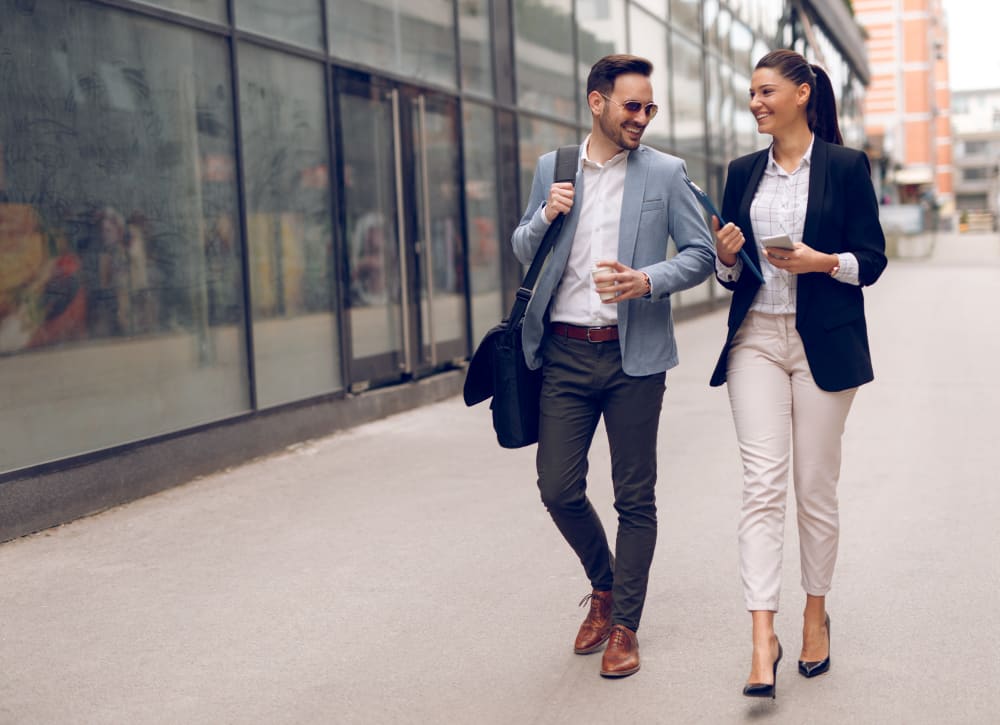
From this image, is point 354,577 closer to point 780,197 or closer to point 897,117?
point 780,197

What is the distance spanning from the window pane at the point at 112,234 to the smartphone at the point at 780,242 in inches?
168

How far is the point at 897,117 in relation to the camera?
322 ft

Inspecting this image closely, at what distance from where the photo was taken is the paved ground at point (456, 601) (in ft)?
13.1

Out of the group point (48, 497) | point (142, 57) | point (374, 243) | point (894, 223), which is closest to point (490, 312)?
point (374, 243)

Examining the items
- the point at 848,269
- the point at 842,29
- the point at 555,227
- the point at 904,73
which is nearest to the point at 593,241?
the point at 555,227

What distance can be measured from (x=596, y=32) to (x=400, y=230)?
7132 millimetres

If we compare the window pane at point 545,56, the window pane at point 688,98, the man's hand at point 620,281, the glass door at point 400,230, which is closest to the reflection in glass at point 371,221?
the glass door at point 400,230

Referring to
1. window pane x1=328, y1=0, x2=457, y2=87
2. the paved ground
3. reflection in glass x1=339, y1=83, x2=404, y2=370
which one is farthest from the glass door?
the paved ground

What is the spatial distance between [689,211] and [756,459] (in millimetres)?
854

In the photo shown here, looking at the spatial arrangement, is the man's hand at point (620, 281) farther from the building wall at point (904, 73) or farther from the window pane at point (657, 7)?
the building wall at point (904, 73)

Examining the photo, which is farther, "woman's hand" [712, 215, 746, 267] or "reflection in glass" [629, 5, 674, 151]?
"reflection in glass" [629, 5, 674, 151]

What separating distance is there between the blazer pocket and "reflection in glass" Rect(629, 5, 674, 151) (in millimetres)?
14865

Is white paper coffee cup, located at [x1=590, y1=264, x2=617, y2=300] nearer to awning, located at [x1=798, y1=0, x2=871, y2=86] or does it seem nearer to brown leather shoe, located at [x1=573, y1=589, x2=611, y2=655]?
brown leather shoe, located at [x1=573, y1=589, x2=611, y2=655]

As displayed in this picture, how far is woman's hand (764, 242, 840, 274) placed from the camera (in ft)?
12.7
